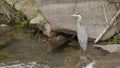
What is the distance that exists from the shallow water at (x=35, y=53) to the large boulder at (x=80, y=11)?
0.53 metres

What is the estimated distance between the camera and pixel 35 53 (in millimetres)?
8062

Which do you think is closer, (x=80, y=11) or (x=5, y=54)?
(x=5, y=54)

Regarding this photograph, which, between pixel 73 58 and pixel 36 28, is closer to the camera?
pixel 73 58

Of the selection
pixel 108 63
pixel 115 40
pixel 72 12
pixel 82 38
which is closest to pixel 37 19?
pixel 72 12

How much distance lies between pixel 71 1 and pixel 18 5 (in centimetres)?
222

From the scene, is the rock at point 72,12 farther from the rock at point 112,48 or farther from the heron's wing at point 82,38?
the heron's wing at point 82,38

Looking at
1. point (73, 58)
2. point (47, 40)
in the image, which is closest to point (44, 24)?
point (47, 40)

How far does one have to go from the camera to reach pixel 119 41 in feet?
26.7

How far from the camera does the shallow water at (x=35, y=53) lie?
7258 mm

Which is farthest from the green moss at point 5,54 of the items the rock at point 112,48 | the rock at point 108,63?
the rock at point 112,48

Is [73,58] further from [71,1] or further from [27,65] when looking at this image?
[71,1]

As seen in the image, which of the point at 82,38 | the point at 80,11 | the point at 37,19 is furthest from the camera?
the point at 37,19

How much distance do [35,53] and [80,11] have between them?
1736 mm

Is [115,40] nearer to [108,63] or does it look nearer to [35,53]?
[108,63]
